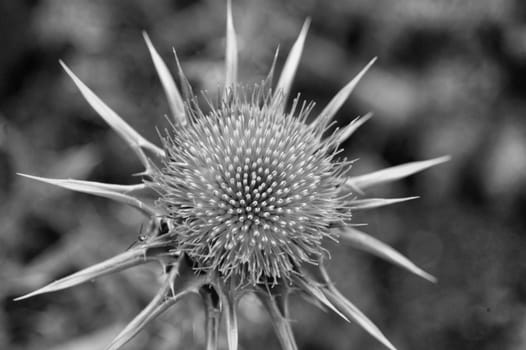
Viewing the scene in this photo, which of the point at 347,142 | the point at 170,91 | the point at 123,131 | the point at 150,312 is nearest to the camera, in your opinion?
the point at 150,312

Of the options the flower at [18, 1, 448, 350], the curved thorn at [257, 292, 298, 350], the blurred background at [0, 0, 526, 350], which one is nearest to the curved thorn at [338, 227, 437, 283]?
the flower at [18, 1, 448, 350]

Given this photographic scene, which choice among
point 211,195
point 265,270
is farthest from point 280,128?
point 265,270

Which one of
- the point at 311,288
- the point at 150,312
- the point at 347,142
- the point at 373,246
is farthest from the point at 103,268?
the point at 347,142

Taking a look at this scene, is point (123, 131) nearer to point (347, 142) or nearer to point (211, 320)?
point (211, 320)

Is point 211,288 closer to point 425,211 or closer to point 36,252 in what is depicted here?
point 36,252

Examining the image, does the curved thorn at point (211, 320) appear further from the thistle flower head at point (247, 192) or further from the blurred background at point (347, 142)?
the blurred background at point (347, 142)

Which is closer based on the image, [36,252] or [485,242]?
[36,252]
